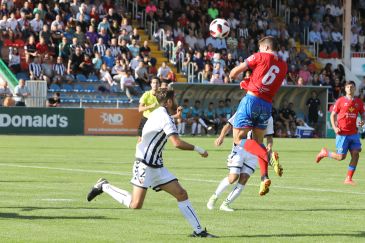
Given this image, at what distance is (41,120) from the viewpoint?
138 feet

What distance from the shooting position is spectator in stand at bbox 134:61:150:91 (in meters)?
44.8

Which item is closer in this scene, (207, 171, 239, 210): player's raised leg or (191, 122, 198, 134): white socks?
(207, 171, 239, 210): player's raised leg

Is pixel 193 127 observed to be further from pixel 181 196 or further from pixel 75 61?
pixel 181 196

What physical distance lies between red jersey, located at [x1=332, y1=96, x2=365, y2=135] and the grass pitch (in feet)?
3.60

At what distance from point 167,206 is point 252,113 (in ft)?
6.55

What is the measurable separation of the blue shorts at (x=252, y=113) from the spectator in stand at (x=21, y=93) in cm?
2731

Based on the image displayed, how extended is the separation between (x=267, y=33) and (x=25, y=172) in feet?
105

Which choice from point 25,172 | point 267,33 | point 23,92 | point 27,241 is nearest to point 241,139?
point 27,241

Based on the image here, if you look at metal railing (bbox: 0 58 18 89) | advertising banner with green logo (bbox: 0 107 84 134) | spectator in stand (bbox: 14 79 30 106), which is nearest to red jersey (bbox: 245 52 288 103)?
advertising banner with green logo (bbox: 0 107 84 134)

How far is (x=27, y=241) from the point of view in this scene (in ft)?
38.0

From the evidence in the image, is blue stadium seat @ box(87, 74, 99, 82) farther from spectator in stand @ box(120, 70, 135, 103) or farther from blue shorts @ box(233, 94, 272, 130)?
blue shorts @ box(233, 94, 272, 130)

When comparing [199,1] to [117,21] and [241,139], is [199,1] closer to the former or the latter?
[117,21]

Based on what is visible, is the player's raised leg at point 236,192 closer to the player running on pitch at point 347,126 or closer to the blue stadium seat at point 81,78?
the player running on pitch at point 347,126

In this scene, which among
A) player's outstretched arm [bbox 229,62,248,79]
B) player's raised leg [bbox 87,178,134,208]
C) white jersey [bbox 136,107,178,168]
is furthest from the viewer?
player's outstretched arm [bbox 229,62,248,79]
